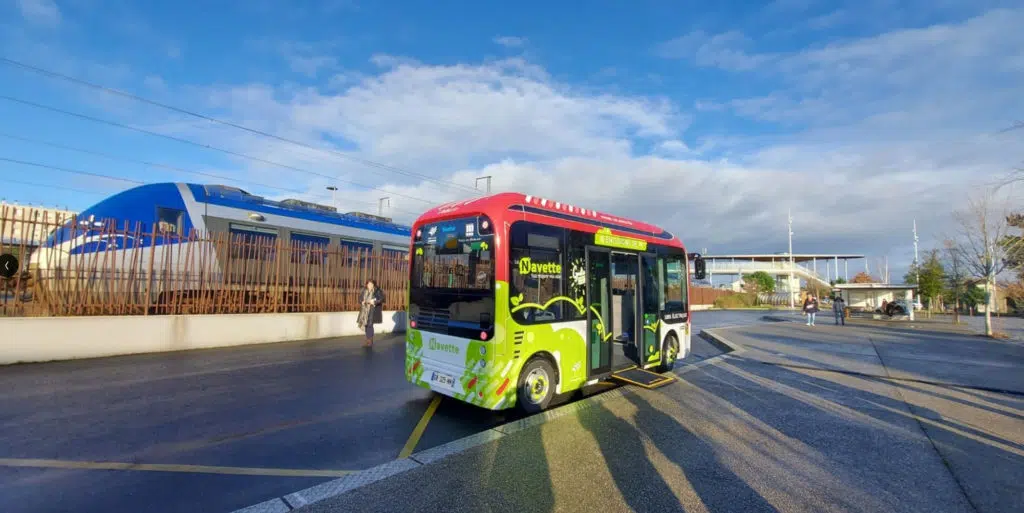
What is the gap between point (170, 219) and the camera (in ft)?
36.5

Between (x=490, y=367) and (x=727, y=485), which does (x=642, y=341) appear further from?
(x=727, y=485)

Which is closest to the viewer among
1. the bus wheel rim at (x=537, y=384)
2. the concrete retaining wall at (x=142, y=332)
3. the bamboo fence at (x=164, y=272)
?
the bus wheel rim at (x=537, y=384)

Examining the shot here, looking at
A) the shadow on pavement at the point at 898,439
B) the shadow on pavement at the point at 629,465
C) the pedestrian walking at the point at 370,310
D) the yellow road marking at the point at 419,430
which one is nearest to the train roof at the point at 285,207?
the pedestrian walking at the point at 370,310

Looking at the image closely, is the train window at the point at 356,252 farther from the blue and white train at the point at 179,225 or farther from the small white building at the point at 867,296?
the small white building at the point at 867,296

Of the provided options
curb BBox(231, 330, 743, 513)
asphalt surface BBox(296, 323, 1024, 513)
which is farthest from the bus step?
curb BBox(231, 330, 743, 513)

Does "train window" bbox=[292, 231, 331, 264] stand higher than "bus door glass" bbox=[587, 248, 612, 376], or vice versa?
"train window" bbox=[292, 231, 331, 264]

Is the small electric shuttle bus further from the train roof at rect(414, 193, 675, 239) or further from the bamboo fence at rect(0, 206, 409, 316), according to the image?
the bamboo fence at rect(0, 206, 409, 316)

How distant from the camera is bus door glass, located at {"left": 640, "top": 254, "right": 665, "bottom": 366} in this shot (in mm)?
7793

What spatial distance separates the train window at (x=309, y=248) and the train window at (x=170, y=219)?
2.83 meters

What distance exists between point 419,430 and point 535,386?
1.58 meters

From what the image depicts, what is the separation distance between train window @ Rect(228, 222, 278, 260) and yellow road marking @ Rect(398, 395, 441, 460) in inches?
328

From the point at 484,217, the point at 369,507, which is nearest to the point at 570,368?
the point at 484,217

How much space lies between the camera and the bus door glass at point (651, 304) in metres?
7.79

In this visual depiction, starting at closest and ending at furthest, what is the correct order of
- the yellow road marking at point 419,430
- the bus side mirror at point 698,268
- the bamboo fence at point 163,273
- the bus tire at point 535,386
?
the yellow road marking at point 419,430
the bus tire at point 535,386
the bamboo fence at point 163,273
the bus side mirror at point 698,268
